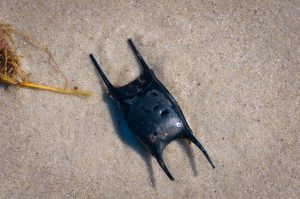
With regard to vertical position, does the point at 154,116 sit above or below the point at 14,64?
above

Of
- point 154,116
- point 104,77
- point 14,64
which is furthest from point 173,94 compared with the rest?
point 14,64

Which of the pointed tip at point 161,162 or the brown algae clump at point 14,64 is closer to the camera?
the pointed tip at point 161,162

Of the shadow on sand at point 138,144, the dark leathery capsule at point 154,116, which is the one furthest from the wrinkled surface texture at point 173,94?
the dark leathery capsule at point 154,116

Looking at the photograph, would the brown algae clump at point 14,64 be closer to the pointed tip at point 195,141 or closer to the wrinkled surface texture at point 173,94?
the wrinkled surface texture at point 173,94

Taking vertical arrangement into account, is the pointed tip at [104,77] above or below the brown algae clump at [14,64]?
above

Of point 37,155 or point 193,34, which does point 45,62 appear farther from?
point 193,34

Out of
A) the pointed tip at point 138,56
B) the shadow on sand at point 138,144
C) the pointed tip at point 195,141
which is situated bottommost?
the shadow on sand at point 138,144

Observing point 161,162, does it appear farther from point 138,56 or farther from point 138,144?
point 138,56
